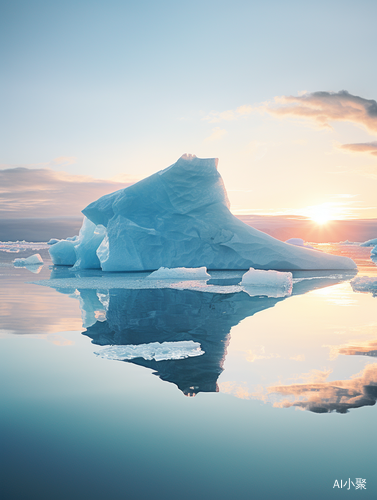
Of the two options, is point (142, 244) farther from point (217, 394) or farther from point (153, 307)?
point (217, 394)

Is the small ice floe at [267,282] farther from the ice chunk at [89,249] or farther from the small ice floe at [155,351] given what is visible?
the ice chunk at [89,249]

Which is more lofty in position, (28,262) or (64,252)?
(64,252)

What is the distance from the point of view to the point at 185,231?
14.3 m

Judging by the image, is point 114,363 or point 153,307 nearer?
point 114,363

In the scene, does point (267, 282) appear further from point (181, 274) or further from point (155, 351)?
point (155, 351)

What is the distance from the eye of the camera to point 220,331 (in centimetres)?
476

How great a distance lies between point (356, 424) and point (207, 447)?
97cm

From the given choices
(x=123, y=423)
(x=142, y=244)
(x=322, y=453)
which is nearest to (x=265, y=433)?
(x=322, y=453)

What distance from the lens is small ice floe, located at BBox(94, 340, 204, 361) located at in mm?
3637

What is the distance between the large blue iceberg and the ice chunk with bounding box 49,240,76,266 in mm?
4172

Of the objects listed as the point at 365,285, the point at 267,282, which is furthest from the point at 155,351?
the point at 365,285

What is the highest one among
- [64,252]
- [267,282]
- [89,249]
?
[89,249]

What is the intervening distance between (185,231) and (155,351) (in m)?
10.7

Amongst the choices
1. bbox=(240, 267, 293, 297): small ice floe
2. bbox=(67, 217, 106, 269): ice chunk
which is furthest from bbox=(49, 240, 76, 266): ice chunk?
bbox=(240, 267, 293, 297): small ice floe
